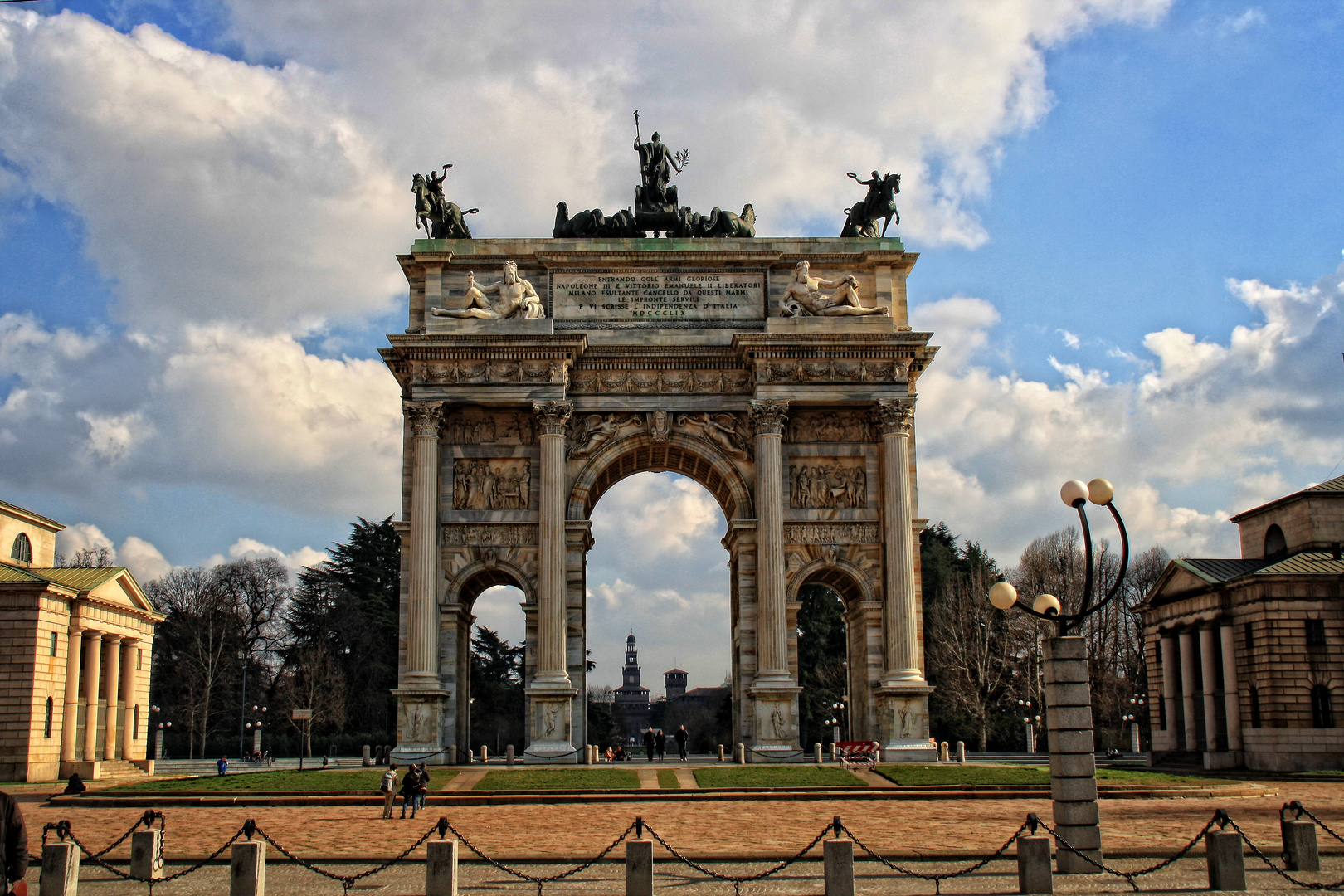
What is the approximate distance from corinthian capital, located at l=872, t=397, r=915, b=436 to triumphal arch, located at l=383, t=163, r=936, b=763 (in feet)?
0.20

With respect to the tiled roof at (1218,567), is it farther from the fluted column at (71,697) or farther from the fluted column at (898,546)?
the fluted column at (71,697)

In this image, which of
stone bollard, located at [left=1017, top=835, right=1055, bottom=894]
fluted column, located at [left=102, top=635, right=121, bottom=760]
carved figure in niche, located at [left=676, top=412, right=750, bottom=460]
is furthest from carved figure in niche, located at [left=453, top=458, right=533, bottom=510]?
stone bollard, located at [left=1017, top=835, right=1055, bottom=894]

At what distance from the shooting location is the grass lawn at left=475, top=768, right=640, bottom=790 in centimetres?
3002

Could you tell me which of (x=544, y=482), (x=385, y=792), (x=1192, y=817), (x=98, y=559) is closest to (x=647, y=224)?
(x=544, y=482)

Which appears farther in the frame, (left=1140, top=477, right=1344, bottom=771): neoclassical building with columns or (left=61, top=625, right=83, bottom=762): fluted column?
(left=61, top=625, right=83, bottom=762): fluted column

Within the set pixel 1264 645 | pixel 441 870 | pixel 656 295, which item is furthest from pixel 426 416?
pixel 1264 645

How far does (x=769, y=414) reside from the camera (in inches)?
1554

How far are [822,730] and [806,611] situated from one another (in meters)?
7.33

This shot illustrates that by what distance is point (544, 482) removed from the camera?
3925 cm

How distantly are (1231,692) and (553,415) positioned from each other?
26.3 metres

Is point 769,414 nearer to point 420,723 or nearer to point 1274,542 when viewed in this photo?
point 420,723

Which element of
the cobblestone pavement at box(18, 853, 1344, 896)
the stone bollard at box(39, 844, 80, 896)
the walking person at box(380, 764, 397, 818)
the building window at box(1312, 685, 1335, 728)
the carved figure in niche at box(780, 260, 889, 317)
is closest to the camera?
the stone bollard at box(39, 844, 80, 896)

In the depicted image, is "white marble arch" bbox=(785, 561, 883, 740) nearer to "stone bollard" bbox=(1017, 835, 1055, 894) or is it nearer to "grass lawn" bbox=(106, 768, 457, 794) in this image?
"grass lawn" bbox=(106, 768, 457, 794)

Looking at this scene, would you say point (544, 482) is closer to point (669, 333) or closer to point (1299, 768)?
point (669, 333)
